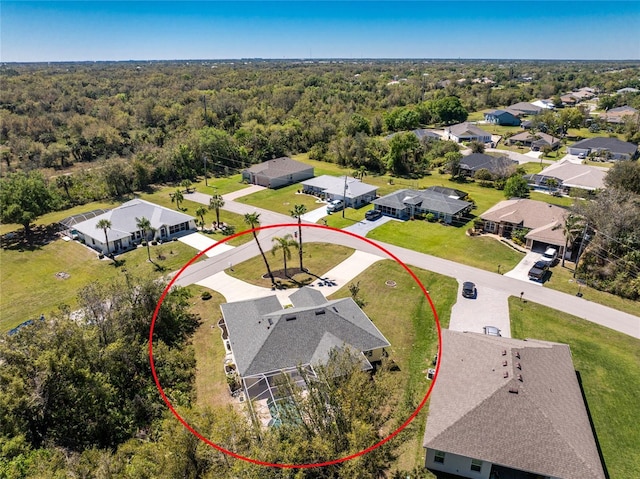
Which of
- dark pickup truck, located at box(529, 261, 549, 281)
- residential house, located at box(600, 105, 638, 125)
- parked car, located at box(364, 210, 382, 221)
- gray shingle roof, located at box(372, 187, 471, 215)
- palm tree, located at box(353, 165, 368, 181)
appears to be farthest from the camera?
residential house, located at box(600, 105, 638, 125)

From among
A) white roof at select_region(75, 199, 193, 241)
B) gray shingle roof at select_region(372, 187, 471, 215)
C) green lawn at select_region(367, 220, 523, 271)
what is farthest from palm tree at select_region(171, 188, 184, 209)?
gray shingle roof at select_region(372, 187, 471, 215)

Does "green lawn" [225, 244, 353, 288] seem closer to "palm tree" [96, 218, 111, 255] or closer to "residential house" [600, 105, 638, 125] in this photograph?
"palm tree" [96, 218, 111, 255]

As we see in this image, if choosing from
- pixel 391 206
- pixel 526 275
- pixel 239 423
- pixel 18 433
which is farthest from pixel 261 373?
pixel 391 206

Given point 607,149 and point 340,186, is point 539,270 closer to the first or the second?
point 340,186

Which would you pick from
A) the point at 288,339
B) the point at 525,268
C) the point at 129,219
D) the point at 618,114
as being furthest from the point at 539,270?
the point at 618,114

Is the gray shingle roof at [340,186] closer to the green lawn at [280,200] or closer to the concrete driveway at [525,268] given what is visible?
the green lawn at [280,200]

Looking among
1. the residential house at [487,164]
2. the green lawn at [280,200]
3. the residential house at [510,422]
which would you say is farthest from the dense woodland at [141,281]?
the green lawn at [280,200]

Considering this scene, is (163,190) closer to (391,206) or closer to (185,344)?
(391,206)
